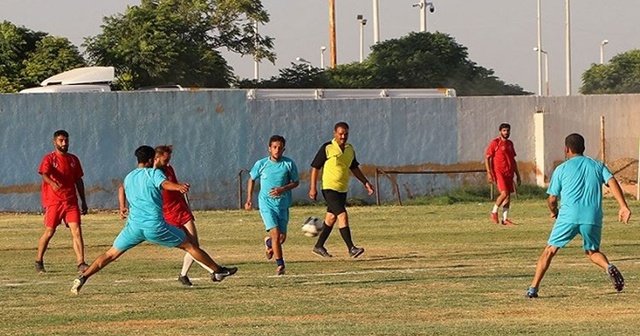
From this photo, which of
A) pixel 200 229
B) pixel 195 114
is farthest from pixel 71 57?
pixel 200 229

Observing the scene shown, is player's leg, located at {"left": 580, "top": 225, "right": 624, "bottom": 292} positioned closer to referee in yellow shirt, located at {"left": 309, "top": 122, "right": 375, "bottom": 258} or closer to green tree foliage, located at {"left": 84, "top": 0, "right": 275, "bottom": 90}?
referee in yellow shirt, located at {"left": 309, "top": 122, "right": 375, "bottom": 258}

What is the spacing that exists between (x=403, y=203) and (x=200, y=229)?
10.4m

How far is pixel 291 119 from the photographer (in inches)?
Result: 1622

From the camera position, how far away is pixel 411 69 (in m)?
70.2

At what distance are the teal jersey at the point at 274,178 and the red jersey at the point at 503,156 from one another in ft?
33.8

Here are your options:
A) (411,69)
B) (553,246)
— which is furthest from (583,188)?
(411,69)

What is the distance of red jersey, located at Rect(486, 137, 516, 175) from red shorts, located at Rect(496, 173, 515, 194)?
79mm

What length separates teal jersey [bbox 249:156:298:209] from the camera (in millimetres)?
19969

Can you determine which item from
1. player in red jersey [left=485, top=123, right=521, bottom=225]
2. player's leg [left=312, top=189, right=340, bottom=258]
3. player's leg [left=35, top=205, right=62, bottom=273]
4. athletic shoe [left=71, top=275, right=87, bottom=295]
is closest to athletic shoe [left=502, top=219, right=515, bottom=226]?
player in red jersey [left=485, top=123, right=521, bottom=225]

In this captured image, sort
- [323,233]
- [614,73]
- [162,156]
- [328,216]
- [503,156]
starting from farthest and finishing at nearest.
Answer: [614,73]
[503,156]
[323,233]
[328,216]
[162,156]

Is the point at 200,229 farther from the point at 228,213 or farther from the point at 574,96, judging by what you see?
the point at 574,96

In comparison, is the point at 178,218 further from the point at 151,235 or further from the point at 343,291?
the point at 343,291

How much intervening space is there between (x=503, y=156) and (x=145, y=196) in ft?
47.2

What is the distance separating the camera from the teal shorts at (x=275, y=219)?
19797 millimetres
